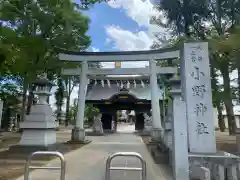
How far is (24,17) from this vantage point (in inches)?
513

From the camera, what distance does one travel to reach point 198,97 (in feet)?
18.3

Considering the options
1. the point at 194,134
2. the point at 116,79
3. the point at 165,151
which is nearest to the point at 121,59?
the point at 165,151

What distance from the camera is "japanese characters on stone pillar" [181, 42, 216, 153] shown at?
17.7 feet

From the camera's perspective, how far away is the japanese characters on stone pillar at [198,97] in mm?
5391

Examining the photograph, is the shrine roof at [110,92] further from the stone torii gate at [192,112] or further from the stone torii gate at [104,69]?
the stone torii gate at [192,112]

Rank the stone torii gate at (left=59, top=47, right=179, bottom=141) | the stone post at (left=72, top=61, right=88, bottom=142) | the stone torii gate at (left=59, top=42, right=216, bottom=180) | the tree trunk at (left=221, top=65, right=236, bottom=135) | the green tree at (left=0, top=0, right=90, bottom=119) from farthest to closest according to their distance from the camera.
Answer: the stone torii gate at (left=59, top=47, right=179, bottom=141), the stone post at (left=72, top=61, right=88, bottom=142), the tree trunk at (left=221, top=65, right=236, bottom=135), the green tree at (left=0, top=0, right=90, bottom=119), the stone torii gate at (left=59, top=42, right=216, bottom=180)

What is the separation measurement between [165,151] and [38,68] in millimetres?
9004

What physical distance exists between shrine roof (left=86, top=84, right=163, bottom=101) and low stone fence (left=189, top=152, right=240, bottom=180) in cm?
1936

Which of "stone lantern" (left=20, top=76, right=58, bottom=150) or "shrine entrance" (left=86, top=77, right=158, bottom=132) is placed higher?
"shrine entrance" (left=86, top=77, right=158, bottom=132)

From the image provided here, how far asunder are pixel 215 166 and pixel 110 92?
74.2ft

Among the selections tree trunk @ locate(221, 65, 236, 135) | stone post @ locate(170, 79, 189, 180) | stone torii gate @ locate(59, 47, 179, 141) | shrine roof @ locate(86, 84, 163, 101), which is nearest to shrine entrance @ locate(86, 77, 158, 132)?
shrine roof @ locate(86, 84, 163, 101)

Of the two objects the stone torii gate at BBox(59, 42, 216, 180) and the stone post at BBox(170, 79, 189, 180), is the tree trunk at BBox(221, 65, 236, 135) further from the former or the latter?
the stone post at BBox(170, 79, 189, 180)

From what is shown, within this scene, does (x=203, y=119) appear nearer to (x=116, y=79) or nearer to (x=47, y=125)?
(x=47, y=125)

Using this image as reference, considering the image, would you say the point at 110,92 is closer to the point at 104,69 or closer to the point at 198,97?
the point at 104,69
